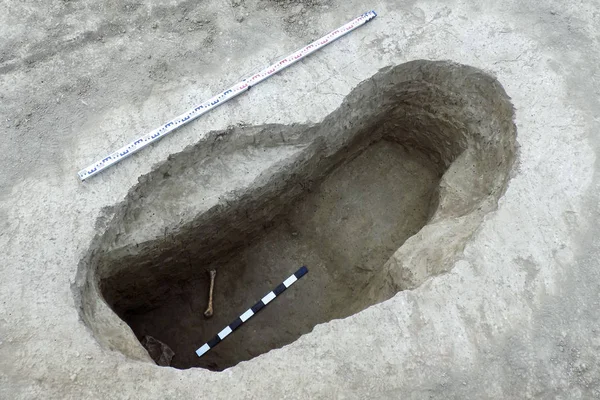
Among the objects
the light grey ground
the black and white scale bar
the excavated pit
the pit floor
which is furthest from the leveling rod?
the black and white scale bar

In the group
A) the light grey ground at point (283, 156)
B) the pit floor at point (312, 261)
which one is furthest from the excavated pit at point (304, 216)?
the light grey ground at point (283, 156)

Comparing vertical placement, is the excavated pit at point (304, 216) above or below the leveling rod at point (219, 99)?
below

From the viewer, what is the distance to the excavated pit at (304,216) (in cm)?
311

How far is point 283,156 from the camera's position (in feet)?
11.0

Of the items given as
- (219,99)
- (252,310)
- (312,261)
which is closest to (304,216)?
(312,261)

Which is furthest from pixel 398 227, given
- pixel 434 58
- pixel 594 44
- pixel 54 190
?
pixel 54 190

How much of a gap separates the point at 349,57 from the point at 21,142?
2187mm

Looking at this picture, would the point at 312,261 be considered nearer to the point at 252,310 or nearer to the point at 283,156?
the point at 252,310

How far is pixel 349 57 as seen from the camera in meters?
3.44

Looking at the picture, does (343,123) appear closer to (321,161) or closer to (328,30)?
(321,161)

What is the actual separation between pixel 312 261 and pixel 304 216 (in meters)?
0.37

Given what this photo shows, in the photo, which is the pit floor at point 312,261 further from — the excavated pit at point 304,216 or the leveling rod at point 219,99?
the leveling rod at point 219,99

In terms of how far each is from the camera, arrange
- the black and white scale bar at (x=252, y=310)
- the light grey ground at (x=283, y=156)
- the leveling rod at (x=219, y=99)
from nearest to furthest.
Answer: the light grey ground at (x=283, y=156) < the leveling rod at (x=219, y=99) < the black and white scale bar at (x=252, y=310)

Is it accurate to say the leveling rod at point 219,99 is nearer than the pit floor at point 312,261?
Yes
